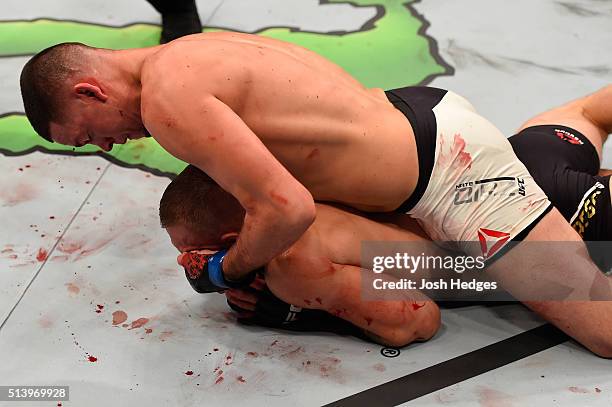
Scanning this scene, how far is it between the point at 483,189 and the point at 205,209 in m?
0.63

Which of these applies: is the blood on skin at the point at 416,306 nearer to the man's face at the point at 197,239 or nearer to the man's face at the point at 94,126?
the man's face at the point at 197,239

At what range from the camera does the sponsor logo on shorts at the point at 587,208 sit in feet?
6.44

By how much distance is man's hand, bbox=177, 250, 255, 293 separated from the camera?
1.85 meters

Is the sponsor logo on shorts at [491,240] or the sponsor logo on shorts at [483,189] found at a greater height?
the sponsor logo on shorts at [483,189]

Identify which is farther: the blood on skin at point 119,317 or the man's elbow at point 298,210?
the blood on skin at point 119,317

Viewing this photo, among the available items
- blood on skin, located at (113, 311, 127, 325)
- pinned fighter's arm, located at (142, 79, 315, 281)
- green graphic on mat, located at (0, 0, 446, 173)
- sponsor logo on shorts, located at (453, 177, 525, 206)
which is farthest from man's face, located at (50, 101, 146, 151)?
green graphic on mat, located at (0, 0, 446, 173)

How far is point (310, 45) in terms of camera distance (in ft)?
10.3

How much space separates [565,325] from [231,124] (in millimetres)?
895

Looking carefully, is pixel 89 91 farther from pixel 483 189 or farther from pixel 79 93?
pixel 483 189

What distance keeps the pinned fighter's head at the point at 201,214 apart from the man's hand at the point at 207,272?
0.04 metres

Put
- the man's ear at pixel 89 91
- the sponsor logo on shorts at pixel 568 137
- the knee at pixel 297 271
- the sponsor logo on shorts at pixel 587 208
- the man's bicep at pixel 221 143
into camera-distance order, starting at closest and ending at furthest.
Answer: the man's bicep at pixel 221 143 → the man's ear at pixel 89 91 → the knee at pixel 297 271 → the sponsor logo on shorts at pixel 587 208 → the sponsor logo on shorts at pixel 568 137

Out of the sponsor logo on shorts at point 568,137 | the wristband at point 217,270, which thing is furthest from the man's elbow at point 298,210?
the sponsor logo on shorts at point 568,137

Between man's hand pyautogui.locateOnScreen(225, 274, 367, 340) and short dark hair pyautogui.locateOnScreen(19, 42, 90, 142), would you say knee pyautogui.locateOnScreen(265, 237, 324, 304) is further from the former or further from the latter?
short dark hair pyautogui.locateOnScreen(19, 42, 90, 142)

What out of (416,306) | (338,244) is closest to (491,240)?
(416,306)
